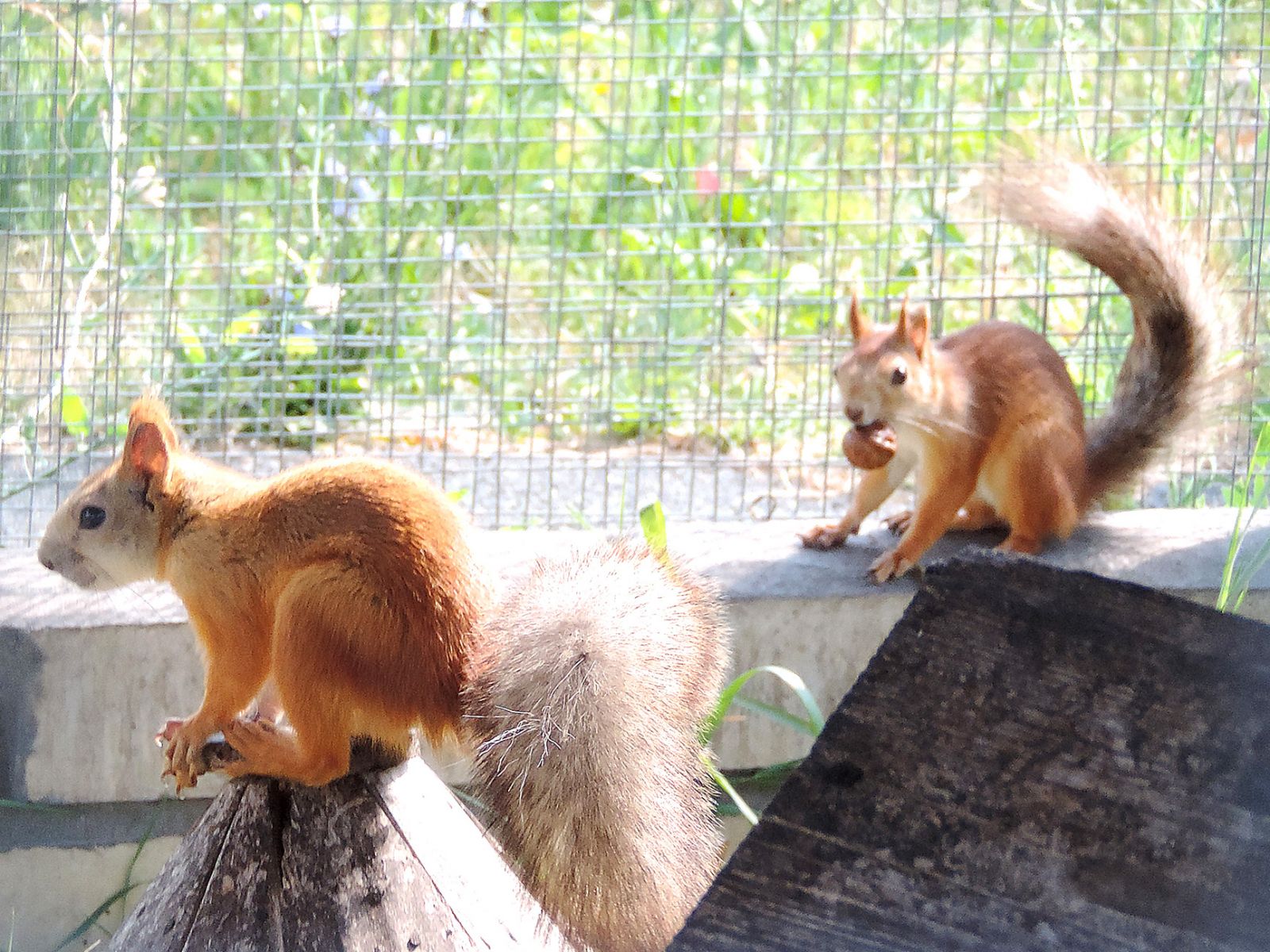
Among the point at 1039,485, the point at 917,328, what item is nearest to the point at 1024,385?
the point at 1039,485

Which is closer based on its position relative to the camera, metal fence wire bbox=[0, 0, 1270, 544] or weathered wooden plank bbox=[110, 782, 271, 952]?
weathered wooden plank bbox=[110, 782, 271, 952]

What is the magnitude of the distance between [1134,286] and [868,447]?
2.17 ft

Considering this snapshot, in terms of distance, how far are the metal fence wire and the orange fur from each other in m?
0.96

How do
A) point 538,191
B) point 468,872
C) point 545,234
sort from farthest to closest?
point 545,234, point 538,191, point 468,872

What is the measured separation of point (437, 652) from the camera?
1.71 m

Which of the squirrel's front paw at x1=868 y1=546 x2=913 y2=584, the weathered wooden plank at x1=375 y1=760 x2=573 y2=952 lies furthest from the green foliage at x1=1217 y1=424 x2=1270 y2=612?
the weathered wooden plank at x1=375 y1=760 x2=573 y2=952

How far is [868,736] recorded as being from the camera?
2.66 ft

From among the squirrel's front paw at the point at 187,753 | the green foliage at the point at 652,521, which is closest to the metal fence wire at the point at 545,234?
the green foliage at the point at 652,521

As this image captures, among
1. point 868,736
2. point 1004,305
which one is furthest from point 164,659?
point 1004,305

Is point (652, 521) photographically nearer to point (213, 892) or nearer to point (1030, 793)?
point (213, 892)

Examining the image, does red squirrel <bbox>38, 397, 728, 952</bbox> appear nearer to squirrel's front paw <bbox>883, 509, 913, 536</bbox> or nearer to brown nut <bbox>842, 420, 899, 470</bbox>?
brown nut <bbox>842, 420, 899, 470</bbox>

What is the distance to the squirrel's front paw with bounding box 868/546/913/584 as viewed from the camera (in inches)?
105

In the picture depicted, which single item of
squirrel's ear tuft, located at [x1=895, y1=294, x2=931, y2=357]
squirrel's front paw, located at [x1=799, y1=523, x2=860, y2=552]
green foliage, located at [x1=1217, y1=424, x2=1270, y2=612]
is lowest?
squirrel's front paw, located at [x1=799, y1=523, x2=860, y2=552]

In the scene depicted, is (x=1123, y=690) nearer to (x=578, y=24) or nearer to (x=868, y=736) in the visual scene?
(x=868, y=736)
